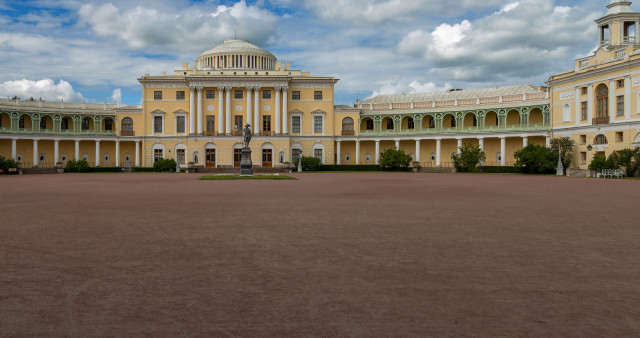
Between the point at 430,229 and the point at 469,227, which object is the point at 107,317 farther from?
the point at 469,227

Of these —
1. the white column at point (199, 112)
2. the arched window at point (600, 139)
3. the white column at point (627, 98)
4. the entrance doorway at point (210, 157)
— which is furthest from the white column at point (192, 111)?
the white column at point (627, 98)

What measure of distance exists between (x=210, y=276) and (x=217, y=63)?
246 feet

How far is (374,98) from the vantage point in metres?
83.2

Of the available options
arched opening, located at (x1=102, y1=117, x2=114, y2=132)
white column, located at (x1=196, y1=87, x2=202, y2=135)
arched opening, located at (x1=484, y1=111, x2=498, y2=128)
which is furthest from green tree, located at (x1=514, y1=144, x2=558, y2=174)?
arched opening, located at (x1=102, y1=117, x2=114, y2=132)

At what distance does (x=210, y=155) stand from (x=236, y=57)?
63.7 feet

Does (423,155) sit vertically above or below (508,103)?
below

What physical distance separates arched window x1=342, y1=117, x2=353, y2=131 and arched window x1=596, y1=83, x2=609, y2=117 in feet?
112

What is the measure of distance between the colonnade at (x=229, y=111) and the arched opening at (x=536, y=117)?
1400 inches

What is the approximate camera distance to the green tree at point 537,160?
49719 mm

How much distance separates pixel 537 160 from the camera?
1986 inches

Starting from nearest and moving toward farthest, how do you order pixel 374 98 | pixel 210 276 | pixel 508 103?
pixel 210 276, pixel 508 103, pixel 374 98

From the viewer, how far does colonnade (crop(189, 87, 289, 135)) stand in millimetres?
67812

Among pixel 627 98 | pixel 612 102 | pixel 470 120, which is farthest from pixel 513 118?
pixel 627 98

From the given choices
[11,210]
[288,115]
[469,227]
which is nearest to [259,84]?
[288,115]
